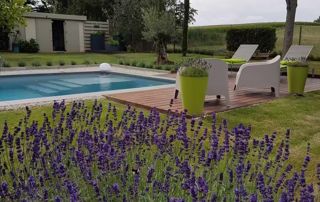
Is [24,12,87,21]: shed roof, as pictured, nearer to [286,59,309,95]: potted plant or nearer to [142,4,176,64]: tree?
[142,4,176,64]: tree

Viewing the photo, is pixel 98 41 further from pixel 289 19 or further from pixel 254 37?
pixel 289 19

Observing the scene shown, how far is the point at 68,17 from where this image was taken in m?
25.2

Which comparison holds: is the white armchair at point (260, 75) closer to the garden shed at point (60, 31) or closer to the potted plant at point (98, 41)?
the garden shed at point (60, 31)

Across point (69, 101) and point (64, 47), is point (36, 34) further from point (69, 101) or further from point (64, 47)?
point (69, 101)

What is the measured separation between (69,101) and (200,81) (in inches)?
115

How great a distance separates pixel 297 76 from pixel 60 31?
2174cm

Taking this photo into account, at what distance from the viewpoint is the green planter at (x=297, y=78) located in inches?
317

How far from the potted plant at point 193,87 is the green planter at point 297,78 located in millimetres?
2921

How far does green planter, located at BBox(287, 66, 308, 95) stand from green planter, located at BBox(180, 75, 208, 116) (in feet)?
9.85

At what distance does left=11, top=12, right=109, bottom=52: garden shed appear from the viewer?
2359 centimetres

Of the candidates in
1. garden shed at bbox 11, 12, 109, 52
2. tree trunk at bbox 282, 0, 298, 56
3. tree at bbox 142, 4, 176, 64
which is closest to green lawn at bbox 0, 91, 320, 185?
tree trunk at bbox 282, 0, 298, 56

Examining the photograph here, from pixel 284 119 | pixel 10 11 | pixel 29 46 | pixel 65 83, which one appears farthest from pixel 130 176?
pixel 29 46

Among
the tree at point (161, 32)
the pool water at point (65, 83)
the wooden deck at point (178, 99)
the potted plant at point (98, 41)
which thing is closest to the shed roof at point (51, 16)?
the potted plant at point (98, 41)

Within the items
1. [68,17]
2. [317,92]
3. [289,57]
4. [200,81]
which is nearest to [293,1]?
[289,57]
